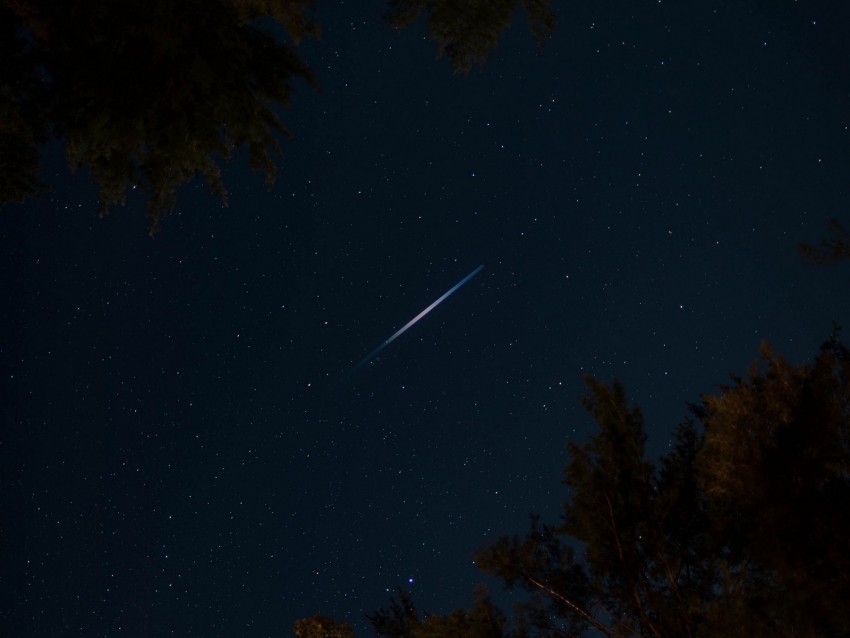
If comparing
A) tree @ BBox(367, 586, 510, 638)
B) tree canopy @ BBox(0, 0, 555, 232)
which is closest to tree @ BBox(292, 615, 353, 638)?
tree @ BBox(367, 586, 510, 638)

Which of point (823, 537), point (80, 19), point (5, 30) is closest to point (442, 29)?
point (80, 19)

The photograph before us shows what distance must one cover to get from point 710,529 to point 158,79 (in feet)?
22.2

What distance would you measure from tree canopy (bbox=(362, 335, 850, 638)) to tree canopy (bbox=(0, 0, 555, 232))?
12.5 ft

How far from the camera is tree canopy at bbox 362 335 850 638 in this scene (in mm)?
5266

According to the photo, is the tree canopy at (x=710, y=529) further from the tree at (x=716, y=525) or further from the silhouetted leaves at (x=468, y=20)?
the silhouetted leaves at (x=468, y=20)

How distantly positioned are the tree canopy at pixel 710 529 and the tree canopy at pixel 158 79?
3.81m

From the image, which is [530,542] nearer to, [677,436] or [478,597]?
[478,597]

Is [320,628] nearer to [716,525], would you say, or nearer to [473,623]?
[473,623]

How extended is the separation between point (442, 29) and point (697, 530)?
19.5ft

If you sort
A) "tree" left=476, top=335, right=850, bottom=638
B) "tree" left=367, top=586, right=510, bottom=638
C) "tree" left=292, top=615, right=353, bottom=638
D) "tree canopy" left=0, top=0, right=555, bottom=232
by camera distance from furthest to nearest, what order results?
"tree" left=292, top=615, right=353, bottom=638, "tree" left=367, top=586, right=510, bottom=638, "tree" left=476, top=335, right=850, bottom=638, "tree canopy" left=0, top=0, right=555, bottom=232

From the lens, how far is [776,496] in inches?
211

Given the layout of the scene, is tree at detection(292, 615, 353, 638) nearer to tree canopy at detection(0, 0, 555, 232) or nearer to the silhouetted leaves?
tree canopy at detection(0, 0, 555, 232)

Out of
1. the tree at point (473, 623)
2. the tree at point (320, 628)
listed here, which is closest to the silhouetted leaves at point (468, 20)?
the tree at point (473, 623)

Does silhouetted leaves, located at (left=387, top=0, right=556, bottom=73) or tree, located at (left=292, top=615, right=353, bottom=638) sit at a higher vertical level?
silhouetted leaves, located at (left=387, top=0, right=556, bottom=73)
